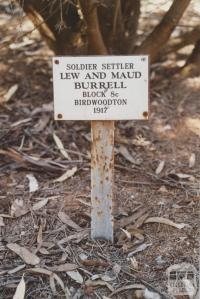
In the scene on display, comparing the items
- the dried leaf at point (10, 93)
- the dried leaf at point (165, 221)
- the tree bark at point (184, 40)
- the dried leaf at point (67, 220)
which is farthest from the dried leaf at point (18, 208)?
the tree bark at point (184, 40)

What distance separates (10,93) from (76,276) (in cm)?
240

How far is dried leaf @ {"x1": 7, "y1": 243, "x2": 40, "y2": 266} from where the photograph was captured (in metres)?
3.09

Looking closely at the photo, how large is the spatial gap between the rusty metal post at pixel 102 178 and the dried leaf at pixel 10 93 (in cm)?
206

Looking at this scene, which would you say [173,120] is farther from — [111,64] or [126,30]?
[111,64]

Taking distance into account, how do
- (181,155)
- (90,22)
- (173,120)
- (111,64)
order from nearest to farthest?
(111,64), (90,22), (181,155), (173,120)

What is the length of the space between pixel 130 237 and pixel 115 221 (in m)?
0.19

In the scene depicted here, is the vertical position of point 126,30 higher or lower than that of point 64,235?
higher

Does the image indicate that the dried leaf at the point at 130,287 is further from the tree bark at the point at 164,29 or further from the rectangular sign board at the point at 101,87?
the tree bark at the point at 164,29

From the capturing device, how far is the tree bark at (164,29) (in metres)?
4.15

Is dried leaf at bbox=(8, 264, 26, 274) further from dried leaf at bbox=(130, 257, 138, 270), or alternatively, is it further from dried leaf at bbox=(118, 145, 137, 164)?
dried leaf at bbox=(118, 145, 137, 164)

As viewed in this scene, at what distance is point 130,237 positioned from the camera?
327 centimetres

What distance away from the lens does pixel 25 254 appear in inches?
124

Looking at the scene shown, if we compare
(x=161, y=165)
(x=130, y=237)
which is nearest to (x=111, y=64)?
(x=130, y=237)

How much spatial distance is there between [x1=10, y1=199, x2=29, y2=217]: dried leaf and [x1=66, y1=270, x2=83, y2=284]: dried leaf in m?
0.62
